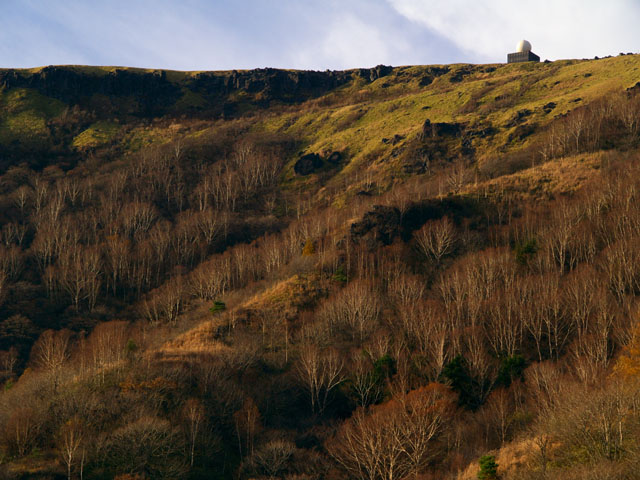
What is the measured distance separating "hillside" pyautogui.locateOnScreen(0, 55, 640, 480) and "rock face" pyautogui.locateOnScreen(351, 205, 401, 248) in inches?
21.8

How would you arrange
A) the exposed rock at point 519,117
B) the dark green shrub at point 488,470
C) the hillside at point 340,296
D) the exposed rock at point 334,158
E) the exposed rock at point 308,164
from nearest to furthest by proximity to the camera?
the dark green shrub at point 488,470 < the hillside at point 340,296 < the exposed rock at point 519,117 < the exposed rock at point 308,164 < the exposed rock at point 334,158

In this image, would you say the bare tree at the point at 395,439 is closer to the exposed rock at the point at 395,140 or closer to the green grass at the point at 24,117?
the exposed rock at the point at 395,140

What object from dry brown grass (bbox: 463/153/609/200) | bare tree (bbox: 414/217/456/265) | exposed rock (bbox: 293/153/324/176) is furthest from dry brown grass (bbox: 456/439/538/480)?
exposed rock (bbox: 293/153/324/176)

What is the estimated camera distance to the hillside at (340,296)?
4581 cm

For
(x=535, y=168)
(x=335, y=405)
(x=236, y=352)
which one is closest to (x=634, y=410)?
(x=335, y=405)

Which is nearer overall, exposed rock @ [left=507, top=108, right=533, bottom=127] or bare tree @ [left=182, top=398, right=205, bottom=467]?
bare tree @ [left=182, top=398, right=205, bottom=467]

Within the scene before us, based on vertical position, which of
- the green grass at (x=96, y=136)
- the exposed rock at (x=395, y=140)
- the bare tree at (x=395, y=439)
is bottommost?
the bare tree at (x=395, y=439)

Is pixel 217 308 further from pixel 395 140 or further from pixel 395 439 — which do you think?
pixel 395 140

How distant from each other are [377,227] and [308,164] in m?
67.9

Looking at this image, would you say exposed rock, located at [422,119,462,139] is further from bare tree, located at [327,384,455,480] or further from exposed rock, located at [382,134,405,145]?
bare tree, located at [327,384,455,480]

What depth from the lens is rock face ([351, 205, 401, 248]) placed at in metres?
100

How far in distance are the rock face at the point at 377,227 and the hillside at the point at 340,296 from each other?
0.55 m

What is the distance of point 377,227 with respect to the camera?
336 ft

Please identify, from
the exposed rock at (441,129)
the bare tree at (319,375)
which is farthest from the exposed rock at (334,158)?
the bare tree at (319,375)
